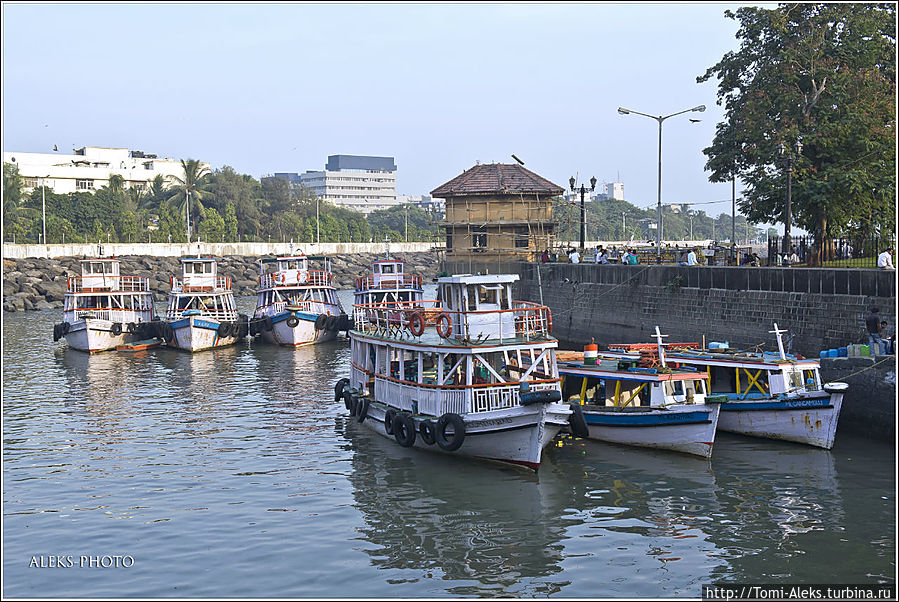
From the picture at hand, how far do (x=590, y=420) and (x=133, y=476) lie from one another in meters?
11.2

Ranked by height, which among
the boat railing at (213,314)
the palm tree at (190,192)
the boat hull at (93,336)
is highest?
the palm tree at (190,192)

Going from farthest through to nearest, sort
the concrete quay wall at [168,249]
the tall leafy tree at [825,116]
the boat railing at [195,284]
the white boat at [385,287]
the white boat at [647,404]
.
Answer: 1. the concrete quay wall at [168,249]
2. the white boat at [385,287]
3. the boat railing at [195,284]
4. the tall leafy tree at [825,116]
5. the white boat at [647,404]

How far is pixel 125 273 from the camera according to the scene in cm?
7981

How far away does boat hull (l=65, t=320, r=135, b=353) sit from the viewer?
44750 millimetres

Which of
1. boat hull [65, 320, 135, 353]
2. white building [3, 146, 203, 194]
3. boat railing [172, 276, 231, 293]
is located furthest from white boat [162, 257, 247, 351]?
white building [3, 146, 203, 194]

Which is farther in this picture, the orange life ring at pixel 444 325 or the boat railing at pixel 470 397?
the orange life ring at pixel 444 325

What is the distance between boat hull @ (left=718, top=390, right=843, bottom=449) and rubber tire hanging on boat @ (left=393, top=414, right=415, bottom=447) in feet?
26.4

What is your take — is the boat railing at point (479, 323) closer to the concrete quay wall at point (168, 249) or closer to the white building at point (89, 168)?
the concrete quay wall at point (168, 249)

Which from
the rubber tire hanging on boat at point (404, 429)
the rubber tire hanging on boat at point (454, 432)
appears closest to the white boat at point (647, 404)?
the rubber tire hanging on boat at point (454, 432)

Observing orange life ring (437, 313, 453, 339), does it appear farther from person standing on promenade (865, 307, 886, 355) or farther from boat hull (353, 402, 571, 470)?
person standing on promenade (865, 307, 886, 355)

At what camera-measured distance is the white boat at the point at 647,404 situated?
2158cm

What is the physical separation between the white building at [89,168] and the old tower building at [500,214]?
65761mm

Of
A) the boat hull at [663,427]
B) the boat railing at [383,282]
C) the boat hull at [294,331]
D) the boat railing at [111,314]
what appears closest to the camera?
the boat hull at [663,427]

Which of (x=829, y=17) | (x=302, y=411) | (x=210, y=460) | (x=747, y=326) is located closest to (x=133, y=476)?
(x=210, y=460)
